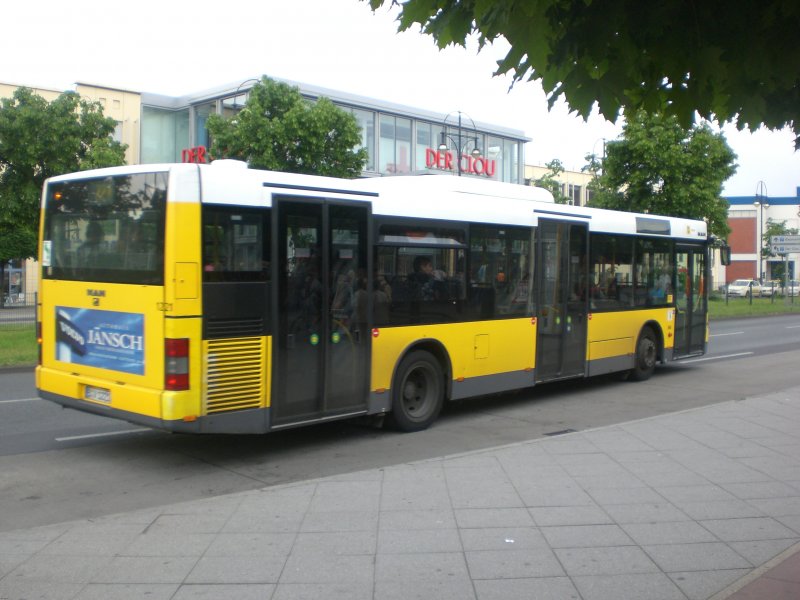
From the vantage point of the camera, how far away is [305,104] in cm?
2680

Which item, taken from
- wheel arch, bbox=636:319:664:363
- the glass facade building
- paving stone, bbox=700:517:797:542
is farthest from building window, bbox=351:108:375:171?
paving stone, bbox=700:517:797:542

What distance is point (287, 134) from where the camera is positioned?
2516 centimetres

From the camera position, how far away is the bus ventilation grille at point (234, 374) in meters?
7.71

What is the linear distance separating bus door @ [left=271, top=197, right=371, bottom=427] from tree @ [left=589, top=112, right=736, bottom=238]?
23.1 metres

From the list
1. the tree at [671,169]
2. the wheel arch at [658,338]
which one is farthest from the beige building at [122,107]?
the wheel arch at [658,338]

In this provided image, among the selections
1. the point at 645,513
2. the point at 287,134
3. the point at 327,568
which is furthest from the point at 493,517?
the point at 287,134

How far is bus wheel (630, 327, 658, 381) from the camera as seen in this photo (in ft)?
48.3

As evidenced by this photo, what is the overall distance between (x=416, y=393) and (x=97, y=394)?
397 centimetres

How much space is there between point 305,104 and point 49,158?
30.3 ft

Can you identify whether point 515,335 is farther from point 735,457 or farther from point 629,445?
point 735,457

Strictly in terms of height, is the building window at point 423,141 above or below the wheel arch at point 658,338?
above

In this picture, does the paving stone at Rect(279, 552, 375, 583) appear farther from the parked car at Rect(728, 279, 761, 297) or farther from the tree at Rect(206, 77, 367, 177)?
the parked car at Rect(728, 279, 761, 297)

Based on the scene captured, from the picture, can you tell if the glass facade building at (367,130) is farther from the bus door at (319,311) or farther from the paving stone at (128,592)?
the paving stone at (128,592)

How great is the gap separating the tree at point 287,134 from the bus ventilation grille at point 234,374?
58.5 ft
